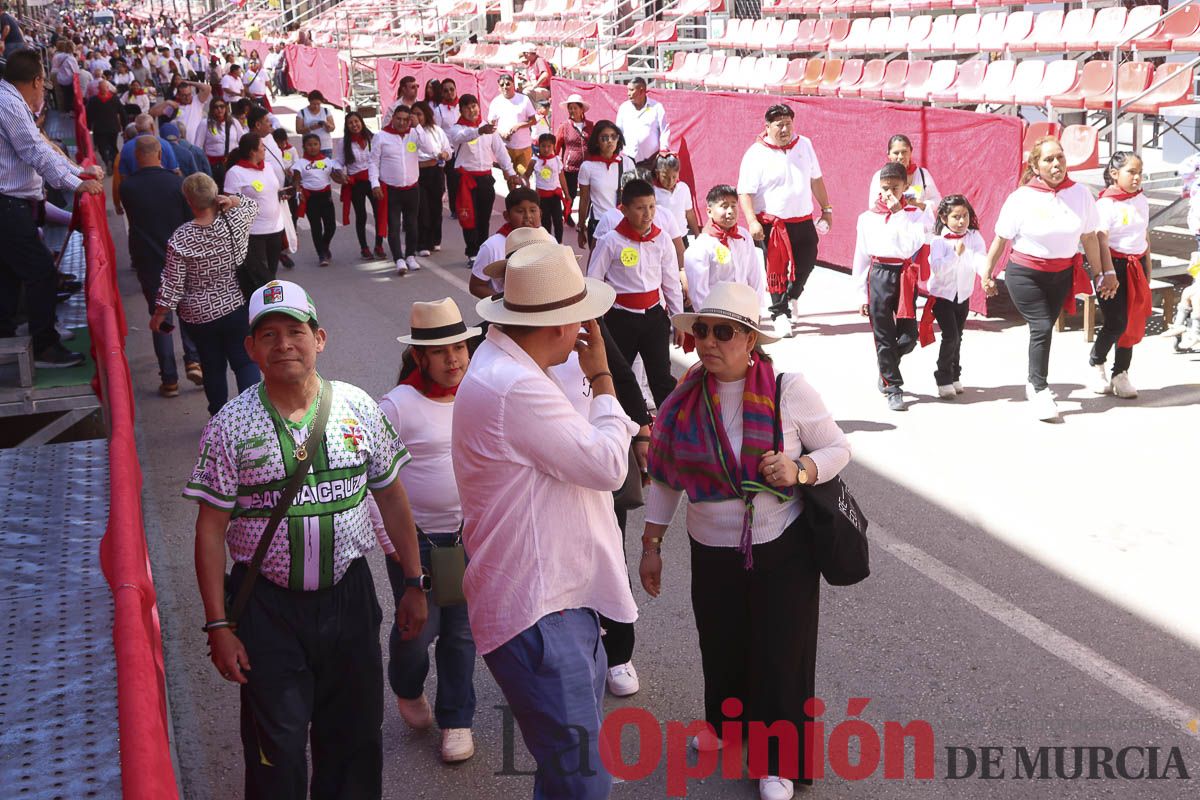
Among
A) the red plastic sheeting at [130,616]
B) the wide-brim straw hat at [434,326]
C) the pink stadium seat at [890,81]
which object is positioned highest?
the pink stadium seat at [890,81]

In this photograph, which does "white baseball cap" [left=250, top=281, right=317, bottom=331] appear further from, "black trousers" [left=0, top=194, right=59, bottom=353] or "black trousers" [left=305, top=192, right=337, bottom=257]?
"black trousers" [left=305, top=192, right=337, bottom=257]

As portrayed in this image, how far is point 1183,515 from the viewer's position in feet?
22.9

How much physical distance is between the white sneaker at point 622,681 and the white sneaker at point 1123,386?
17.2ft

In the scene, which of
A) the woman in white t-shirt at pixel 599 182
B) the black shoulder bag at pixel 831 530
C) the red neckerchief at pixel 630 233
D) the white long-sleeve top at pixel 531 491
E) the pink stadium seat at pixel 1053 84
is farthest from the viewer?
the pink stadium seat at pixel 1053 84

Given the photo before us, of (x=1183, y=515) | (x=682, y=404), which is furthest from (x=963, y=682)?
(x=1183, y=515)

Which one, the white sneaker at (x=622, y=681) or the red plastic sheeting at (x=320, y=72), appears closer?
the white sneaker at (x=622, y=681)

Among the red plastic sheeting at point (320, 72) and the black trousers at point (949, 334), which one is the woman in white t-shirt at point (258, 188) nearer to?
the black trousers at point (949, 334)

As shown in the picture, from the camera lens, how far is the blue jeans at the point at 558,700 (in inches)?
139

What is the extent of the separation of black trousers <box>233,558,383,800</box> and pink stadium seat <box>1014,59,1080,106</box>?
14.4 meters

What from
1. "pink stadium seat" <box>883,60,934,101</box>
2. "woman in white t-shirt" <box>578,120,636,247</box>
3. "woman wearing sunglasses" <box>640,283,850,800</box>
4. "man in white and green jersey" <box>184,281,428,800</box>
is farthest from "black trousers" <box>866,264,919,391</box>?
"pink stadium seat" <box>883,60,934,101</box>

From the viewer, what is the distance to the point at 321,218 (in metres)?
15.5

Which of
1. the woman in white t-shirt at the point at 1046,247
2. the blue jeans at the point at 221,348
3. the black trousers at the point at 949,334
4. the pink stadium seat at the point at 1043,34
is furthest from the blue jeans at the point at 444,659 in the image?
the pink stadium seat at the point at 1043,34

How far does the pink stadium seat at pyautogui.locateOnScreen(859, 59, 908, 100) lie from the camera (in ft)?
63.6

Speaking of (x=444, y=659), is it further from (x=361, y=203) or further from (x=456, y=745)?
(x=361, y=203)
